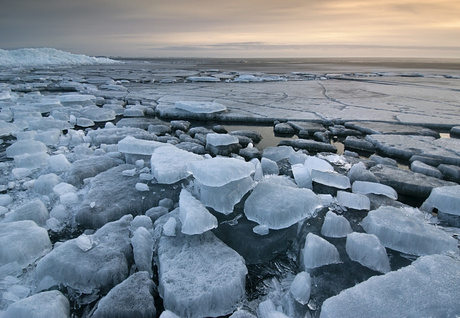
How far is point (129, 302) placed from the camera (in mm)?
1062

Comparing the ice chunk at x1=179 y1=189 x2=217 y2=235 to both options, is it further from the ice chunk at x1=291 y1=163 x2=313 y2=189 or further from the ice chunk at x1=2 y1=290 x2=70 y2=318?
the ice chunk at x1=291 y1=163 x2=313 y2=189

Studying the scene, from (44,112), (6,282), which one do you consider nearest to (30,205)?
(6,282)

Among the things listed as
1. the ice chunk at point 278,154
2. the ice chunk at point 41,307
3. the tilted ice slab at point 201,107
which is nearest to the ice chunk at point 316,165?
the ice chunk at point 278,154

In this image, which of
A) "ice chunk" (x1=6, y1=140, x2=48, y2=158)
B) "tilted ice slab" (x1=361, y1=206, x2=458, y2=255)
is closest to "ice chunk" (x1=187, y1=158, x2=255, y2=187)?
"tilted ice slab" (x1=361, y1=206, x2=458, y2=255)

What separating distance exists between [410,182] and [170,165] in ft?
5.89

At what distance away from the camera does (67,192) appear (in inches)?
77.4

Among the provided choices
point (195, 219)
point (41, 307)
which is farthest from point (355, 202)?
point (41, 307)

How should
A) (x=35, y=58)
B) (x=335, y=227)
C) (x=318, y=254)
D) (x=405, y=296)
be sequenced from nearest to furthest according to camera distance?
(x=405, y=296) → (x=318, y=254) → (x=335, y=227) → (x=35, y=58)

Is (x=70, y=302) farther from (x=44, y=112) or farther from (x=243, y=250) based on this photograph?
(x=44, y=112)

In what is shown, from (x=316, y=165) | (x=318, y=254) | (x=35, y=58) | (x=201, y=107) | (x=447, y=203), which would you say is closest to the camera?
(x=318, y=254)

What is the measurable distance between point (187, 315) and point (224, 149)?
1973 mm

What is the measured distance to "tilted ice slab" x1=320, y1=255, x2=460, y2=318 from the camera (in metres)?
0.94

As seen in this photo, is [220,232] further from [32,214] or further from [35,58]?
[35,58]

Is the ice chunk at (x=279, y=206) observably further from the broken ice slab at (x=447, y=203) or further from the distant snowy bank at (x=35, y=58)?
the distant snowy bank at (x=35, y=58)
